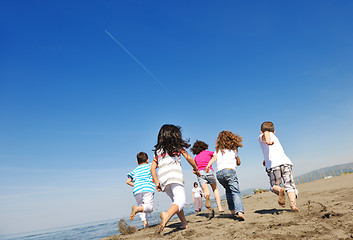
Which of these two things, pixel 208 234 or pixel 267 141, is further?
pixel 267 141

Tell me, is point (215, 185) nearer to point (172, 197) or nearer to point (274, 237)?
point (172, 197)

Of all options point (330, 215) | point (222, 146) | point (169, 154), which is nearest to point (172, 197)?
point (169, 154)

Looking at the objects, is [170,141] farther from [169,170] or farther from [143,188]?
[143,188]

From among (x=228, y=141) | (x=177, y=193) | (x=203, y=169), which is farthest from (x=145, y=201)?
(x=228, y=141)

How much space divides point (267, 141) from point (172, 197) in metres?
2.24

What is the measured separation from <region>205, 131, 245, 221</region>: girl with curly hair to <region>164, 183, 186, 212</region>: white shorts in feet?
3.80

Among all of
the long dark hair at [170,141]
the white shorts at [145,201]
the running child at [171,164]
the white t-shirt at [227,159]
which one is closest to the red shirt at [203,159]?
the white shorts at [145,201]

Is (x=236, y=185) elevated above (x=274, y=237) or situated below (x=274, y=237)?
above

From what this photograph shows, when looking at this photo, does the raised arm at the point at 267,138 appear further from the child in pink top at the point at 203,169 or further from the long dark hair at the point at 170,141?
the child in pink top at the point at 203,169

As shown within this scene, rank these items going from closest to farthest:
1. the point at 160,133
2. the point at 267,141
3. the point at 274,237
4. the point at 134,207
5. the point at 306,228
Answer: the point at 274,237
the point at 306,228
the point at 160,133
the point at 267,141
the point at 134,207

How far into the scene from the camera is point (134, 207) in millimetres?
5699

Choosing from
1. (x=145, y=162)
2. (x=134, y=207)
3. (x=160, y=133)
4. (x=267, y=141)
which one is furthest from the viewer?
(x=145, y=162)

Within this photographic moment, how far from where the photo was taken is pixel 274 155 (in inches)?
193

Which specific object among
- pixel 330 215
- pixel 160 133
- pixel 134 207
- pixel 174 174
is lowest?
pixel 330 215
